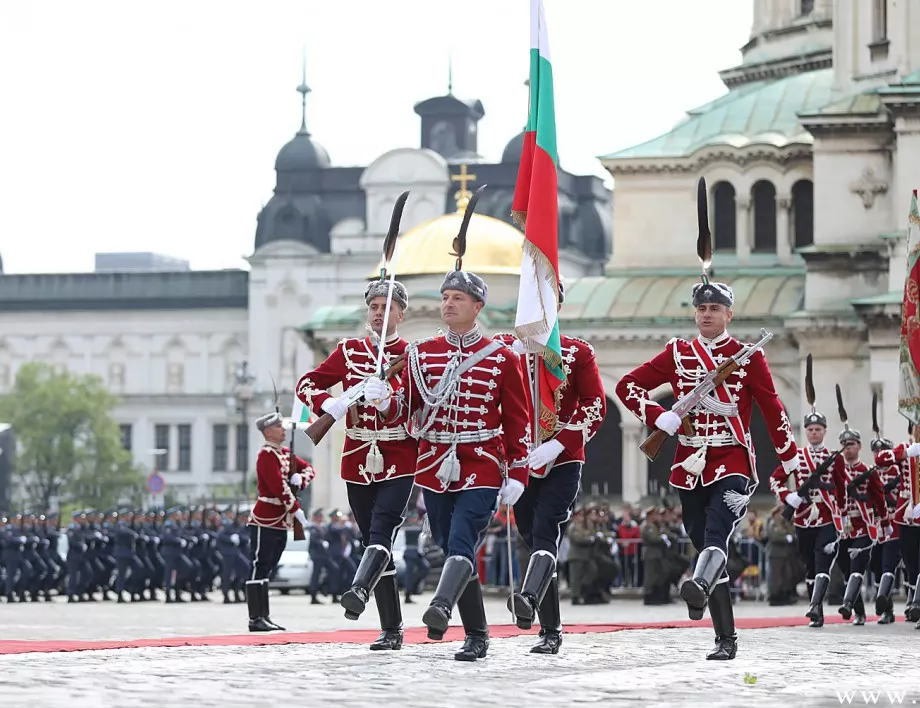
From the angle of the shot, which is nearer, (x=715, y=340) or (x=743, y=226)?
(x=715, y=340)

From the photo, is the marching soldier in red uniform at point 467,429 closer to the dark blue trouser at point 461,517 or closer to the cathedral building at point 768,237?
the dark blue trouser at point 461,517

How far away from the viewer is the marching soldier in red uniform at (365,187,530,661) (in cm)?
1244

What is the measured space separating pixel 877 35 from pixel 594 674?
4524cm

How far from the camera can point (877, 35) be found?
5475 cm

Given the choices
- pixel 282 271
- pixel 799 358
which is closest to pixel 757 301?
pixel 799 358

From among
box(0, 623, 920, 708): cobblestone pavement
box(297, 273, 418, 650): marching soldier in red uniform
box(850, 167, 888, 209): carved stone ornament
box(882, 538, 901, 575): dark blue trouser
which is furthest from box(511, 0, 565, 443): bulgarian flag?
box(850, 167, 888, 209): carved stone ornament

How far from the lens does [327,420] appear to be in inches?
528

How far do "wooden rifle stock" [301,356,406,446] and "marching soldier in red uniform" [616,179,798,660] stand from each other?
1317mm

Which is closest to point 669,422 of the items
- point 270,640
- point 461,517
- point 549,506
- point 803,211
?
point 549,506

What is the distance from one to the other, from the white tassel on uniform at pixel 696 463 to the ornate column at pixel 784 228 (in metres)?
49.1

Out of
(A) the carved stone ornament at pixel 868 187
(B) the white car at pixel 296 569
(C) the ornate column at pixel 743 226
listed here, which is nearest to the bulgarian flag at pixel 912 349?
(B) the white car at pixel 296 569

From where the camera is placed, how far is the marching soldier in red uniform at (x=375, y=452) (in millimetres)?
13211

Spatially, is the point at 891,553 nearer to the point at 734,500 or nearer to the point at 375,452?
the point at 734,500

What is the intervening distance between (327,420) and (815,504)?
7.76m
